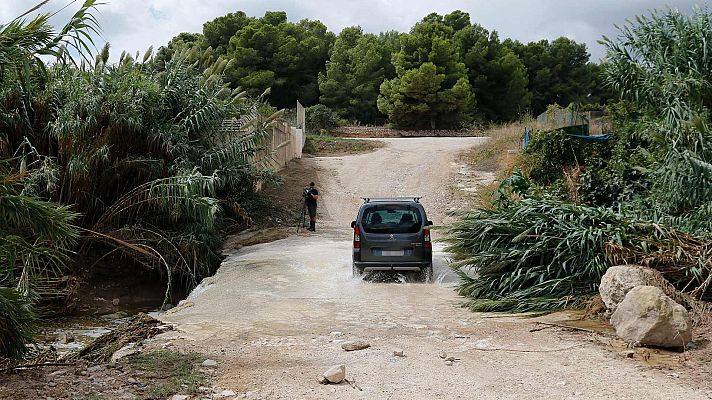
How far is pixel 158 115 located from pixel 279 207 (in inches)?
293

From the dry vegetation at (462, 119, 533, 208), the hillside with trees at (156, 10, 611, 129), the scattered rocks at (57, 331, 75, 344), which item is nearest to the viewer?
the scattered rocks at (57, 331, 75, 344)

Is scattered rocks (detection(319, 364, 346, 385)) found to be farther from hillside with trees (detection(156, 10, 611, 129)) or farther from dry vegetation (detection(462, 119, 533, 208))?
hillside with trees (detection(156, 10, 611, 129))

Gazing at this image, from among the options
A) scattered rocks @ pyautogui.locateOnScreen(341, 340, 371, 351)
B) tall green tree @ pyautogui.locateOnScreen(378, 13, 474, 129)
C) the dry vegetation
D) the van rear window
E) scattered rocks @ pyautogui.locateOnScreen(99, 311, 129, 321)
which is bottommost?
scattered rocks @ pyautogui.locateOnScreen(99, 311, 129, 321)

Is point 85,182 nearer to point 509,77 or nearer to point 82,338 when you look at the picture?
point 82,338

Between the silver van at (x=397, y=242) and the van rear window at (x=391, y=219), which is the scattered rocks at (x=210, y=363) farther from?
the van rear window at (x=391, y=219)

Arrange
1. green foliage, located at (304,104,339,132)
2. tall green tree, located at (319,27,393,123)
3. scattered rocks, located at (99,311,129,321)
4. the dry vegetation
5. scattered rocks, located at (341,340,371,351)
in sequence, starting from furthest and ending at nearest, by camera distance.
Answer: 1. tall green tree, located at (319,27,393,123)
2. green foliage, located at (304,104,339,132)
3. the dry vegetation
4. scattered rocks, located at (99,311,129,321)
5. scattered rocks, located at (341,340,371,351)

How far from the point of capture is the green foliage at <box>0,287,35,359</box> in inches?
280

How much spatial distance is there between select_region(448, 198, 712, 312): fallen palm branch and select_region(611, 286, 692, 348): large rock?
173 cm

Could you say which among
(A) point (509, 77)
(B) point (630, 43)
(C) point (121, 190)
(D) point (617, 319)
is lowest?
(D) point (617, 319)

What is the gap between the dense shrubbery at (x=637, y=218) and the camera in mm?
10836

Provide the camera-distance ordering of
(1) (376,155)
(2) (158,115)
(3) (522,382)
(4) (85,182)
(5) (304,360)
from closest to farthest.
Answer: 1. (3) (522,382)
2. (5) (304,360)
3. (4) (85,182)
4. (2) (158,115)
5. (1) (376,155)

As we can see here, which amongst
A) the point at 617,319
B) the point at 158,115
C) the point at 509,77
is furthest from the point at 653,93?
the point at 509,77

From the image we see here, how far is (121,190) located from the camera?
16750 mm

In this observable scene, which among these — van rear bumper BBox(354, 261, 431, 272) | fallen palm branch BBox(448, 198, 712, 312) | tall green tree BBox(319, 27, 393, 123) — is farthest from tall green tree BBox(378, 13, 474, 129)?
fallen palm branch BBox(448, 198, 712, 312)
